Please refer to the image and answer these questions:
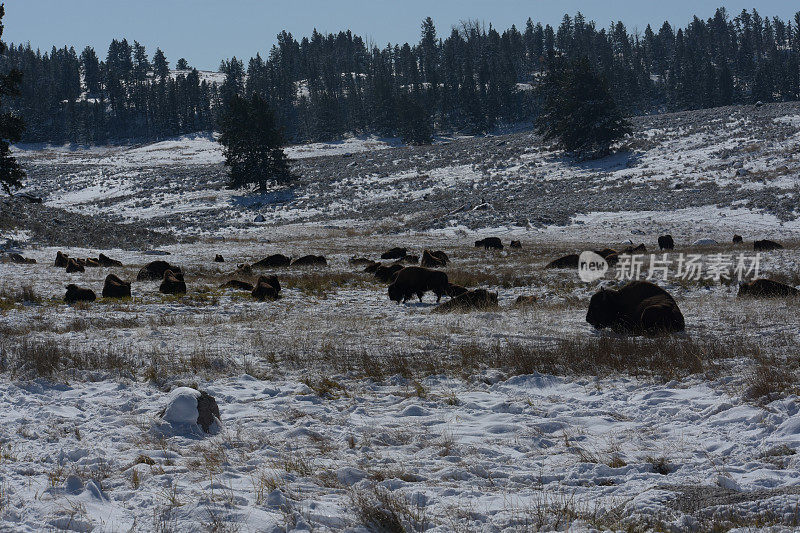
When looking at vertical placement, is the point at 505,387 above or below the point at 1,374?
below

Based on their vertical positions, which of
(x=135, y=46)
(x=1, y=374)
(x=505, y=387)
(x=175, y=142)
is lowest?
(x=505, y=387)

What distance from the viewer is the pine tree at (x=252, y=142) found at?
2258 inches

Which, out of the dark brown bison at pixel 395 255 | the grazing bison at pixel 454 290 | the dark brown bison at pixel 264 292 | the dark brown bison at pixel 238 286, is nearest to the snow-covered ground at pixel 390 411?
the dark brown bison at pixel 238 286

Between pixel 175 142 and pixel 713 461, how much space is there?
4699 inches

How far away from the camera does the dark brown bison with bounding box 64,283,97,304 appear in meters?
14.5

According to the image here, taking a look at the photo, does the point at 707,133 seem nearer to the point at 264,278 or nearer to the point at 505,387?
the point at 264,278

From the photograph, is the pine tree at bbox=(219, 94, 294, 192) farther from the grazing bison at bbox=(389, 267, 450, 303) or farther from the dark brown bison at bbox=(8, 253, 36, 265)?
the grazing bison at bbox=(389, 267, 450, 303)

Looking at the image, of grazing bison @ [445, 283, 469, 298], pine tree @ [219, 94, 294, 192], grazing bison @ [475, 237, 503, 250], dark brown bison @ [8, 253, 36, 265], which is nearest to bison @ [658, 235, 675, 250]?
grazing bison @ [475, 237, 503, 250]

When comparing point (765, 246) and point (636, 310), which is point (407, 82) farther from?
point (636, 310)

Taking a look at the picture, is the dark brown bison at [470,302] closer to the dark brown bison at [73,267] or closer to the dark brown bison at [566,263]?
the dark brown bison at [566,263]

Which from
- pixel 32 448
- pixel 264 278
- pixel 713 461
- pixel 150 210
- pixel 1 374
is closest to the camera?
pixel 713 461

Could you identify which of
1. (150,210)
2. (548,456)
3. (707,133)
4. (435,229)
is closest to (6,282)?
(548,456)

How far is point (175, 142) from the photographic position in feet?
368

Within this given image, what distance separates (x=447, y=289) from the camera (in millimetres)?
15852
